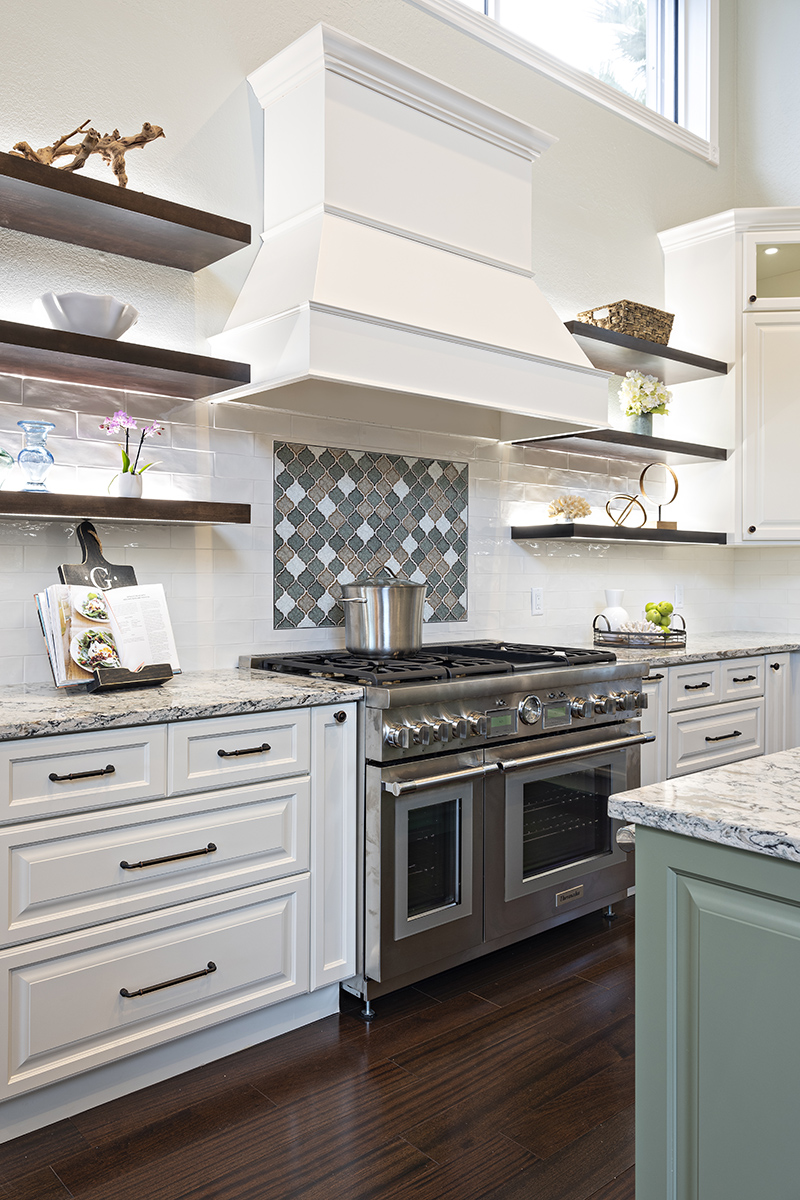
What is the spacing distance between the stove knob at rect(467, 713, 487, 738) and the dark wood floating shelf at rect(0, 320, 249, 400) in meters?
1.20

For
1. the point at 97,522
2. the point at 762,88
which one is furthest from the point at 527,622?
the point at 762,88

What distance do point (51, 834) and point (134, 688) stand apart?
20.9 inches

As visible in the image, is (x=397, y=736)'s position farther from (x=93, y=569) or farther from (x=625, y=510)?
(x=625, y=510)

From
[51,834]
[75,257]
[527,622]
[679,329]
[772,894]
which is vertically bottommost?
[51,834]

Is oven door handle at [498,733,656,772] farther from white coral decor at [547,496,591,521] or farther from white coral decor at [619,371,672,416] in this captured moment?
white coral decor at [619,371,672,416]

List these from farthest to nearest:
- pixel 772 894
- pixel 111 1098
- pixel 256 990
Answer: pixel 256 990
pixel 111 1098
pixel 772 894

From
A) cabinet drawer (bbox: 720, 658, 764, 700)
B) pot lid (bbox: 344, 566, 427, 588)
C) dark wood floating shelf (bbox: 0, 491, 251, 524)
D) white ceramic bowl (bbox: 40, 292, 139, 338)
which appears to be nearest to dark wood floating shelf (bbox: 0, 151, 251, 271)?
white ceramic bowl (bbox: 40, 292, 139, 338)

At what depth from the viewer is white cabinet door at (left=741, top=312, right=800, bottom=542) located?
4398 millimetres

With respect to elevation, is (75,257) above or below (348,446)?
above

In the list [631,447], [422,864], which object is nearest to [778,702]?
[631,447]

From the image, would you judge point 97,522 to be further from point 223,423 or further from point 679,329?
point 679,329

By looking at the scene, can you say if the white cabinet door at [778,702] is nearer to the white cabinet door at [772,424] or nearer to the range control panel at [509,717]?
the white cabinet door at [772,424]

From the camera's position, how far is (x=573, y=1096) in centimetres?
206

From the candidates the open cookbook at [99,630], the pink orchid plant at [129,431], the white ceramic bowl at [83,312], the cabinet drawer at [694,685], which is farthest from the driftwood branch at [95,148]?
the cabinet drawer at [694,685]
